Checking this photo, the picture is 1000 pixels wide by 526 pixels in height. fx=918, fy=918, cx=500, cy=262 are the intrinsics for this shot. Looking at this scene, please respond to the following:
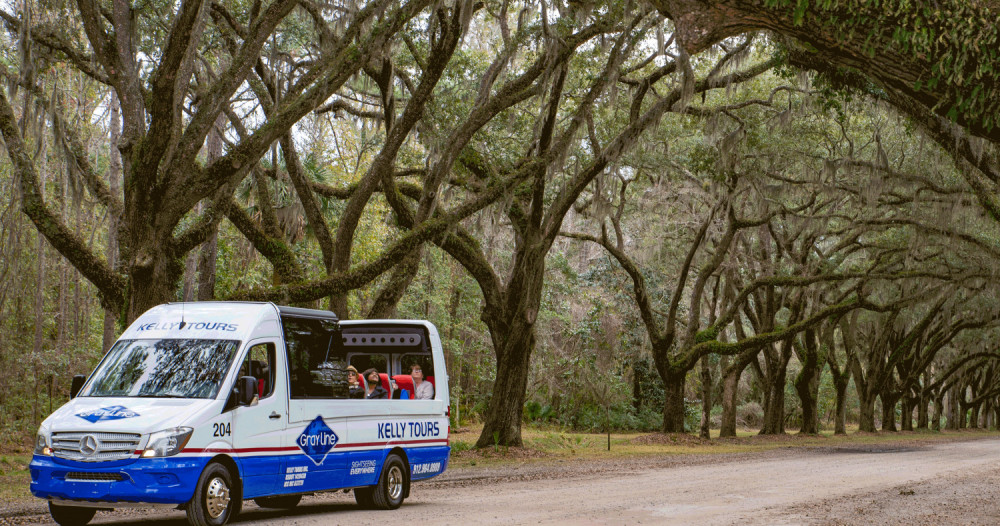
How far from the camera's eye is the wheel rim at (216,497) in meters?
8.31

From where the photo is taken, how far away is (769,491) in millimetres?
12836

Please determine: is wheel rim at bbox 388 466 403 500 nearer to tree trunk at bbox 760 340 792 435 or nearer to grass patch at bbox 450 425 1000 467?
grass patch at bbox 450 425 1000 467

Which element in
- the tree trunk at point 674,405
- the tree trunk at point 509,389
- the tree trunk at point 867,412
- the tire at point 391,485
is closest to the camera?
the tire at point 391,485

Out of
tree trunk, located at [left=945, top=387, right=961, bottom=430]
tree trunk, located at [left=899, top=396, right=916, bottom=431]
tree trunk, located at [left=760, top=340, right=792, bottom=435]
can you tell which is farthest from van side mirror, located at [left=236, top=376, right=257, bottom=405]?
tree trunk, located at [left=945, top=387, right=961, bottom=430]

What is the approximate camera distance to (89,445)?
7.98 m

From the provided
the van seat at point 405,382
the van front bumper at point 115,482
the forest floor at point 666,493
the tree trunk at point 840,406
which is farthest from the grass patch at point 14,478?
the tree trunk at point 840,406

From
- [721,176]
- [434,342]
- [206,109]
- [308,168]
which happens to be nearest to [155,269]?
[206,109]

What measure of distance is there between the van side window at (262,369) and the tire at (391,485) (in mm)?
2096

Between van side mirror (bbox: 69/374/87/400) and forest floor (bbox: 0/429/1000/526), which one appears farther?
forest floor (bbox: 0/429/1000/526)

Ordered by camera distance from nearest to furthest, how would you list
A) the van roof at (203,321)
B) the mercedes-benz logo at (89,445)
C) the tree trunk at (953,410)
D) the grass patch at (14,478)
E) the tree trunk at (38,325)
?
1. the mercedes-benz logo at (89,445)
2. the van roof at (203,321)
3. the grass patch at (14,478)
4. the tree trunk at (38,325)
5. the tree trunk at (953,410)

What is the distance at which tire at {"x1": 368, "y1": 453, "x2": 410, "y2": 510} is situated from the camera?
10.8 m

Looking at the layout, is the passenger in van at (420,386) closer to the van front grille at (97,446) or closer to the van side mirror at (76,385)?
the van side mirror at (76,385)

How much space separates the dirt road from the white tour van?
0.57 meters

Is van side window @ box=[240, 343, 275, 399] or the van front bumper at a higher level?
van side window @ box=[240, 343, 275, 399]
